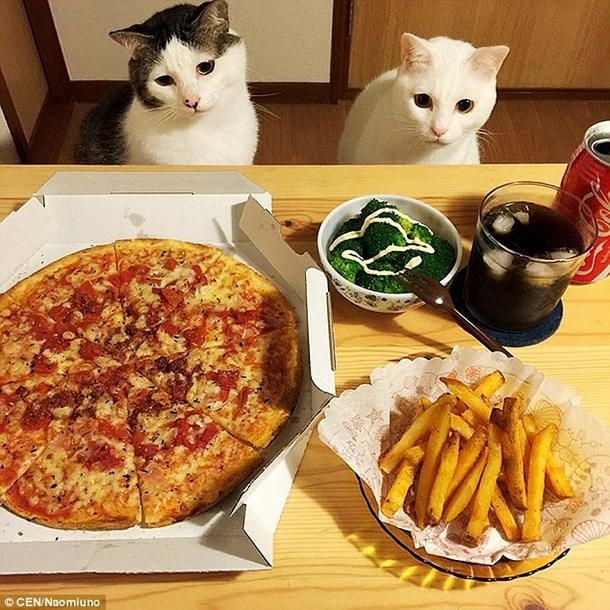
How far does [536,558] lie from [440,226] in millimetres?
678

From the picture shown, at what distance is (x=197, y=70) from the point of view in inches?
68.9

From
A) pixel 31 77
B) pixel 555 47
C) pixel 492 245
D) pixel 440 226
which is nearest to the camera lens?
pixel 492 245

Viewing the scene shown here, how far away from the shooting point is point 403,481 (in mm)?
1014

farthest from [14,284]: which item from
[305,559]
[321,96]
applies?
[321,96]

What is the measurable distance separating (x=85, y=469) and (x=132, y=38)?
110 centimetres

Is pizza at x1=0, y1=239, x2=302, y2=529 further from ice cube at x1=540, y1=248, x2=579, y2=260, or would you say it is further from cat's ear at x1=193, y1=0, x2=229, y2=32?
cat's ear at x1=193, y1=0, x2=229, y2=32

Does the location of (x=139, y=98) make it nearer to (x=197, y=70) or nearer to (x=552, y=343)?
(x=197, y=70)

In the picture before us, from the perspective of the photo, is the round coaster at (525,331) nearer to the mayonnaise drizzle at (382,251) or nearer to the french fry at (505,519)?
the mayonnaise drizzle at (382,251)

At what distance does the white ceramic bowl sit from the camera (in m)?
1.27

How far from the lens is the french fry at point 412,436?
3.43 ft

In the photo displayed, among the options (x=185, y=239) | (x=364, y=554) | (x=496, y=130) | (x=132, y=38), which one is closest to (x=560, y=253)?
(x=364, y=554)

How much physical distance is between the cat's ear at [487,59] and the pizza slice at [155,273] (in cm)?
80

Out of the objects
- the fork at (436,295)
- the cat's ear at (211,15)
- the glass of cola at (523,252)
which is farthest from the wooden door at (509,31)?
the fork at (436,295)

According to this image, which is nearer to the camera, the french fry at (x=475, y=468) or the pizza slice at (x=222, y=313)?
the french fry at (x=475, y=468)
